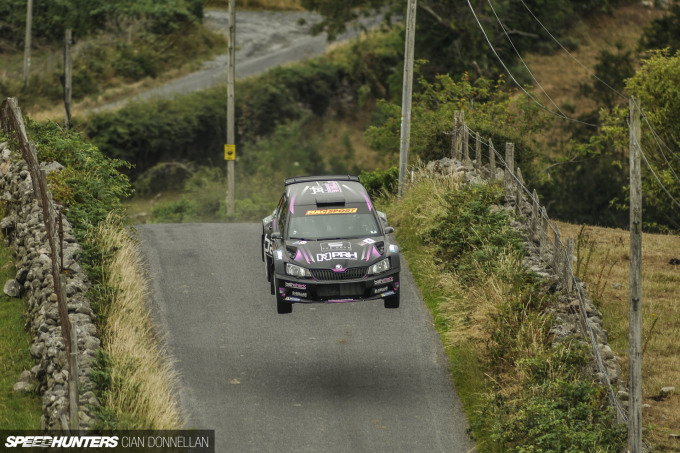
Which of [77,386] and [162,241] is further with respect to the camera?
[162,241]

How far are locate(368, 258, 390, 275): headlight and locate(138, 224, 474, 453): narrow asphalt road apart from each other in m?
1.39

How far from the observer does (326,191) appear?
16891mm

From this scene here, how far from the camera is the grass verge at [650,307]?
15.1 m

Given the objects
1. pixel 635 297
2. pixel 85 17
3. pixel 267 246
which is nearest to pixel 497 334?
pixel 635 297

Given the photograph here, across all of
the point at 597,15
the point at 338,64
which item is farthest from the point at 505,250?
the point at 597,15

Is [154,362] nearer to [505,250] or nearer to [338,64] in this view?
[505,250]

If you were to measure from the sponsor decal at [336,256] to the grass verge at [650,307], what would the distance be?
4757mm

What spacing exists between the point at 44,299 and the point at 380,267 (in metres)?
5.59

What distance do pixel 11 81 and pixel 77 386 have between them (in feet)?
115

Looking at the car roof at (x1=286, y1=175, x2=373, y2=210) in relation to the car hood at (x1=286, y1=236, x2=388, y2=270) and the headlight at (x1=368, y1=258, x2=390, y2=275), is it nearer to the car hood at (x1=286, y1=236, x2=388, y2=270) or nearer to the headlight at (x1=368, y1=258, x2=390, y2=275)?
the car hood at (x1=286, y1=236, x2=388, y2=270)

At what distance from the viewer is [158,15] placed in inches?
1998

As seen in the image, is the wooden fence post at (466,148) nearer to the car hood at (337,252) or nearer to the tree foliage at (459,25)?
the car hood at (337,252)

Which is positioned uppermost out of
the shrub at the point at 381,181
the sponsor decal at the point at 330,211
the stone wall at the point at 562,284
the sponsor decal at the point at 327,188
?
the sponsor decal at the point at 327,188

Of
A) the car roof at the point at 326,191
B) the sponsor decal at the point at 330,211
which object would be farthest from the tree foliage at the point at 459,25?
the sponsor decal at the point at 330,211
